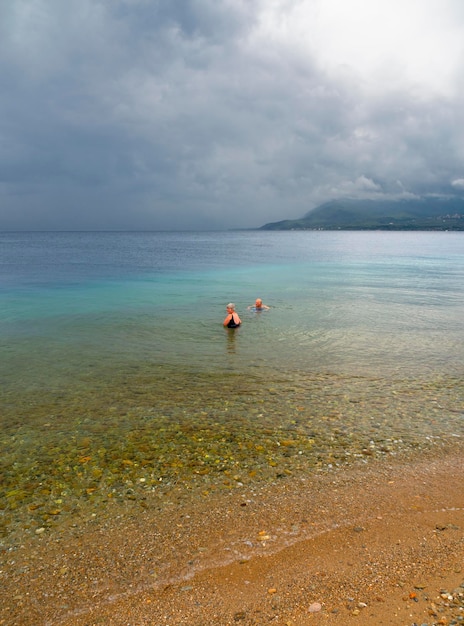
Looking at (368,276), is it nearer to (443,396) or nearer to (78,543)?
(443,396)

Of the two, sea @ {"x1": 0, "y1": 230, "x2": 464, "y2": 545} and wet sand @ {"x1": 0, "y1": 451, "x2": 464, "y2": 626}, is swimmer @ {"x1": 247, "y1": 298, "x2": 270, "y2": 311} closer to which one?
sea @ {"x1": 0, "y1": 230, "x2": 464, "y2": 545}

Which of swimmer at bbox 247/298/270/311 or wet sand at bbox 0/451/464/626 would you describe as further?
swimmer at bbox 247/298/270/311

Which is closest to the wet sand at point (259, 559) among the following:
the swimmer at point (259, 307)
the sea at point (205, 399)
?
the sea at point (205, 399)

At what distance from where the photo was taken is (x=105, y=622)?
6.42m

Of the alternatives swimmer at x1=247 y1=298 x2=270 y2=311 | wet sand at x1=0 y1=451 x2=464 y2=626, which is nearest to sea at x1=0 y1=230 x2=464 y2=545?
swimmer at x1=247 y1=298 x2=270 y2=311

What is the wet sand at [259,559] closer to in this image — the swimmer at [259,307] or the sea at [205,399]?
the sea at [205,399]

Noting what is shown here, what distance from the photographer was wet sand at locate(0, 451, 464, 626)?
653cm

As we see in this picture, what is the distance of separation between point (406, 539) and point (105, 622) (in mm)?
5677

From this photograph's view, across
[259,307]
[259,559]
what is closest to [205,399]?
[259,559]

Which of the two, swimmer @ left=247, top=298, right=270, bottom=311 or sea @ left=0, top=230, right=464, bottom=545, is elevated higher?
swimmer @ left=247, top=298, right=270, bottom=311

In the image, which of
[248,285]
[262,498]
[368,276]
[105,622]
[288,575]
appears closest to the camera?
[105,622]

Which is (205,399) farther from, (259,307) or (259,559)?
(259,307)

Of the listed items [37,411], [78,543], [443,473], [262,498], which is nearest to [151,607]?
[78,543]

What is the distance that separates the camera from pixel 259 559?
7625 millimetres
